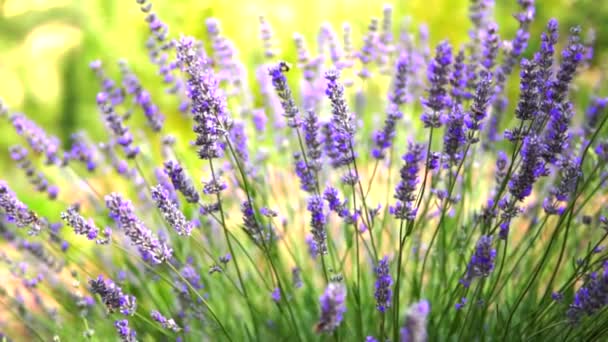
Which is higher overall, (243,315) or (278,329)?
(243,315)

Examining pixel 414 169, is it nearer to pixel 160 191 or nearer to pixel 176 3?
pixel 160 191

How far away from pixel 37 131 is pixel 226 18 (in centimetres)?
289

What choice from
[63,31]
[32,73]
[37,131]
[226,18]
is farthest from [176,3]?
[37,131]

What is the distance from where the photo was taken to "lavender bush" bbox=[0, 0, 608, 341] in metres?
1.45

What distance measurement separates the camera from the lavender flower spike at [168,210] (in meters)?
1.40

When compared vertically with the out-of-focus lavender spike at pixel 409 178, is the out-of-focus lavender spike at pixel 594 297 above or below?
below

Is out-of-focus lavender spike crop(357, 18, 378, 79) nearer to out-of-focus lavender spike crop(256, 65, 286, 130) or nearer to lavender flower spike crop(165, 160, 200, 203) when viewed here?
out-of-focus lavender spike crop(256, 65, 286, 130)

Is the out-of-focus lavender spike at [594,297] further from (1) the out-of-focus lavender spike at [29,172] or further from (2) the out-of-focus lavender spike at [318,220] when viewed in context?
(1) the out-of-focus lavender spike at [29,172]

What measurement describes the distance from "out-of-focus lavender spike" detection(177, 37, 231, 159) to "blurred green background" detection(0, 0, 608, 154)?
3.72 meters

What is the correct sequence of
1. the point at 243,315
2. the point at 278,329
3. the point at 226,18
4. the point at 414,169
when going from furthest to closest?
1. the point at 226,18
2. the point at 243,315
3. the point at 278,329
4. the point at 414,169

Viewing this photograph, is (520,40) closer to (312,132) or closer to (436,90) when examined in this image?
(436,90)

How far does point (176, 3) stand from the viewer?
518 centimetres

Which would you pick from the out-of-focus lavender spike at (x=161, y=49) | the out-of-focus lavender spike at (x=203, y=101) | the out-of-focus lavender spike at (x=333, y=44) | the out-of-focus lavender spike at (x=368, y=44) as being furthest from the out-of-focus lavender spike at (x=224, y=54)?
the out-of-focus lavender spike at (x=203, y=101)

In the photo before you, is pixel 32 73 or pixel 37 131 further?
pixel 32 73
